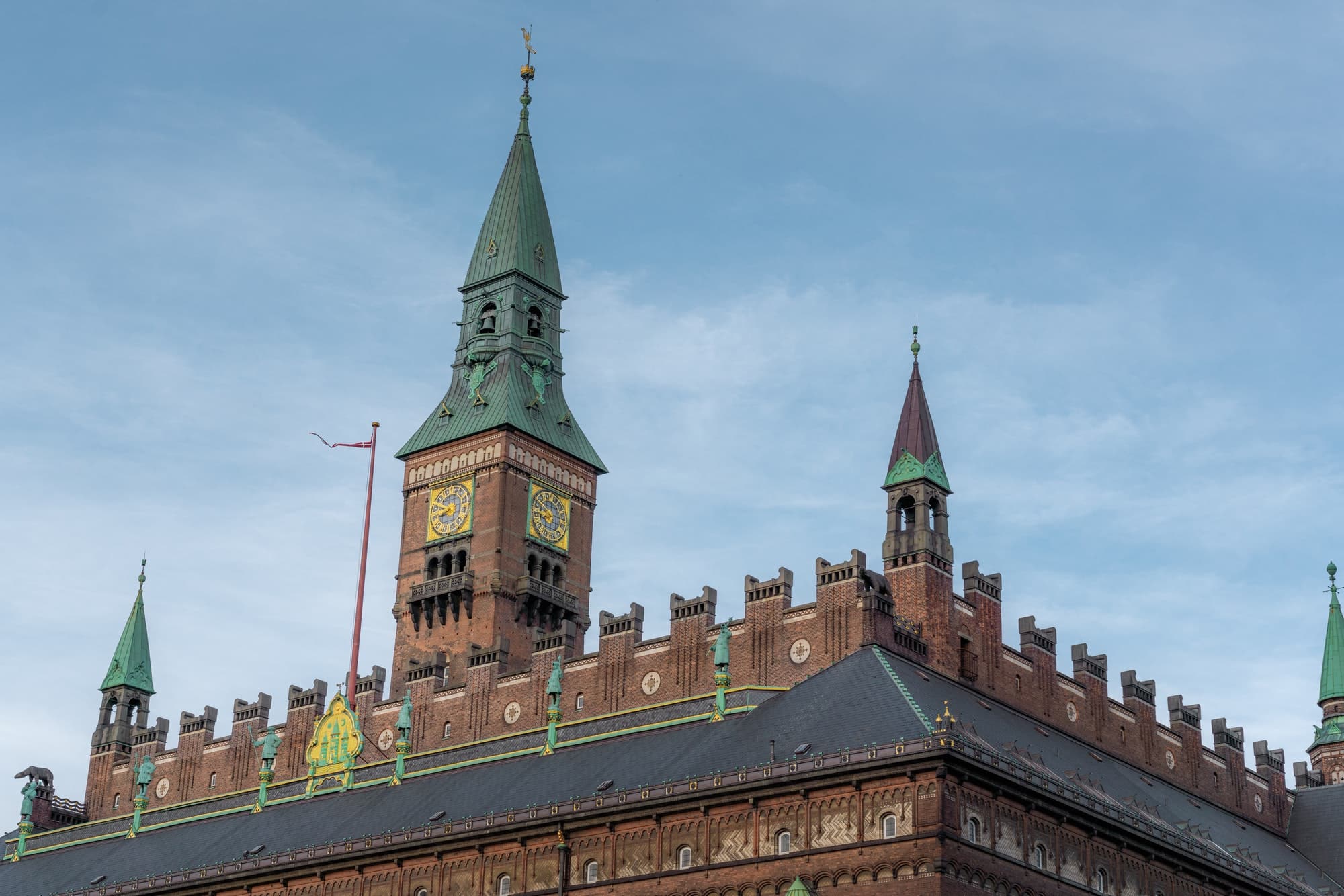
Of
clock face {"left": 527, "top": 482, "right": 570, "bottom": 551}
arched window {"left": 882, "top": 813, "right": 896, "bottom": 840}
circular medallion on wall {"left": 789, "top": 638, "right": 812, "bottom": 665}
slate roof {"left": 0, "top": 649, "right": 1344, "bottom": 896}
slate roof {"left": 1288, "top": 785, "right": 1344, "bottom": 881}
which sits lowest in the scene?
arched window {"left": 882, "top": 813, "right": 896, "bottom": 840}

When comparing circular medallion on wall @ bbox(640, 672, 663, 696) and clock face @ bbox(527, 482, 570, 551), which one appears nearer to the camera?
circular medallion on wall @ bbox(640, 672, 663, 696)

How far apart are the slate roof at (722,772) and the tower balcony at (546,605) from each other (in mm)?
15415

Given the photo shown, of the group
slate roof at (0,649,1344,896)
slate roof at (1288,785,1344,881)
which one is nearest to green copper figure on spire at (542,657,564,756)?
slate roof at (0,649,1344,896)

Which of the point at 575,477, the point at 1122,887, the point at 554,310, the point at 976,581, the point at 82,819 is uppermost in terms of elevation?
the point at 554,310

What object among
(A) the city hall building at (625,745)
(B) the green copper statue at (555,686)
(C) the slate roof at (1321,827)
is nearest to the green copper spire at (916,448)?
(A) the city hall building at (625,745)

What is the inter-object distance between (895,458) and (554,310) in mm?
36000

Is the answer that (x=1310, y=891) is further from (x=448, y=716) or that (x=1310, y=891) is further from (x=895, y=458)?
(x=448, y=716)

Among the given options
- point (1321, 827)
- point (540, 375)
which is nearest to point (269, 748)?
point (540, 375)

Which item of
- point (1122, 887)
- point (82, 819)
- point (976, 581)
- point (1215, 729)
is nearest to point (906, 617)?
point (976, 581)

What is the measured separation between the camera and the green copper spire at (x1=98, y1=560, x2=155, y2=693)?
13300 cm

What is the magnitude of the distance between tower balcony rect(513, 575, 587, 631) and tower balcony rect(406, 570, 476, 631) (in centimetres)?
300

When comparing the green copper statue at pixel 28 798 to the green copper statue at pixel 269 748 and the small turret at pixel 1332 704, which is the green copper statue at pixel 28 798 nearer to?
the green copper statue at pixel 269 748

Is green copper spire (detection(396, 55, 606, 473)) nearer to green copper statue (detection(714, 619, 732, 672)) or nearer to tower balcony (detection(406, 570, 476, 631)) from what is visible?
tower balcony (detection(406, 570, 476, 631))

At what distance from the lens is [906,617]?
97.7 m
